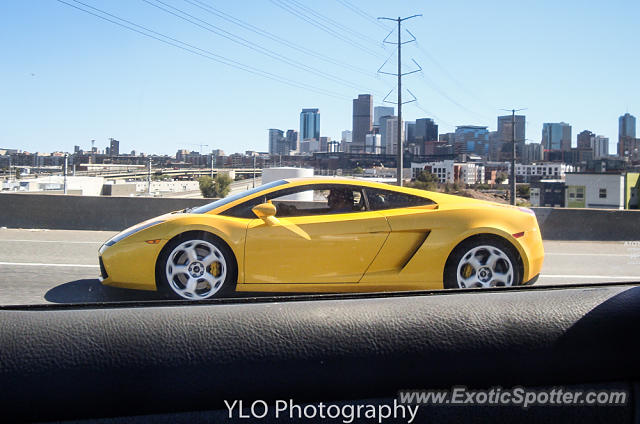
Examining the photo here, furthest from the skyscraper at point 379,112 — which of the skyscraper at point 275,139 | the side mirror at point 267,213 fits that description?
the side mirror at point 267,213

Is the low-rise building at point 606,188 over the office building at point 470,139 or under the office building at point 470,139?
under

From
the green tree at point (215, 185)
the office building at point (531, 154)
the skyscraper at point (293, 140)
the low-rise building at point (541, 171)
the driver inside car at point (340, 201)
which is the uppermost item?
the skyscraper at point (293, 140)

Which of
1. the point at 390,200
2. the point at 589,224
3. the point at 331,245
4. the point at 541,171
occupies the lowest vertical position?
the point at 331,245

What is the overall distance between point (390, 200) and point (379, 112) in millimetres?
702

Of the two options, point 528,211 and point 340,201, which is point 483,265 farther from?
point 340,201

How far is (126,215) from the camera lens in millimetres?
5836

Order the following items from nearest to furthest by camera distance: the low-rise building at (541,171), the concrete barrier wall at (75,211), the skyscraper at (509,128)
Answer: the skyscraper at (509,128) < the low-rise building at (541,171) < the concrete barrier wall at (75,211)

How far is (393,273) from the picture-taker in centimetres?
408

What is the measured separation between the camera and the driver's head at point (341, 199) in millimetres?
4223

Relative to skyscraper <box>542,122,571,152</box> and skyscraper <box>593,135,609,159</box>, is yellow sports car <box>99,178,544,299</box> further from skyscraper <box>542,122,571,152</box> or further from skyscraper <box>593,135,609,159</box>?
skyscraper <box>593,135,609,159</box>

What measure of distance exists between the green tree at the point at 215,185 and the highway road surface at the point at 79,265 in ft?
3.10

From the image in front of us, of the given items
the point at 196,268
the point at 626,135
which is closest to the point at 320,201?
the point at 196,268

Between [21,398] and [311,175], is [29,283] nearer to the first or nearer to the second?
[311,175]

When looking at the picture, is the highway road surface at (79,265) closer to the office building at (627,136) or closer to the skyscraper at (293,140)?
the office building at (627,136)
